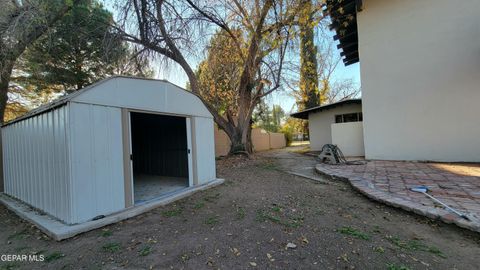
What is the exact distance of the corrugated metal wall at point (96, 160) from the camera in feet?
10.3

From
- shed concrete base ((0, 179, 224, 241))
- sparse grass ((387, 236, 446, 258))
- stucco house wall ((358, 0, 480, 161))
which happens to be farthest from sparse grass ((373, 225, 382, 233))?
stucco house wall ((358, 0, 480, 161))

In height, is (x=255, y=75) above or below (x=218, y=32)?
below

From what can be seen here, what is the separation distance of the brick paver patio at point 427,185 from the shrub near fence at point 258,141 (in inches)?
261

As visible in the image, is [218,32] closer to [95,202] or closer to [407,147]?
[95,202]

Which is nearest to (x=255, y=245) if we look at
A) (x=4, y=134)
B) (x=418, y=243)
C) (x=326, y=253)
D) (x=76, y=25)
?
(x=326, y=253)

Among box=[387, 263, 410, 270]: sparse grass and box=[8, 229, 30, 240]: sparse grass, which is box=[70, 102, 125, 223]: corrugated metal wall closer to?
box=[8, 229, 30, 240]: sparse grass

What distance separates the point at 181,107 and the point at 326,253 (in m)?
3.97

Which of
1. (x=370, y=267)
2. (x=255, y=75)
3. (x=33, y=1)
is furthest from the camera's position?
(x=255, y=75)

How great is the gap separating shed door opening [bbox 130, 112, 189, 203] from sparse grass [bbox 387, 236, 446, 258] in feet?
17.0

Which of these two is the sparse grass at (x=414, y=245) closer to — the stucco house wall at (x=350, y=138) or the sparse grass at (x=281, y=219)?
the sparse grass at (x=281, y=219)

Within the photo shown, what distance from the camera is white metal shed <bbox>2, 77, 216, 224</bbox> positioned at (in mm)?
→ 3156

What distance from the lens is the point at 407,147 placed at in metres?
7.32

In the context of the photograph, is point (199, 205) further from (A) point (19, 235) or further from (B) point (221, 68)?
(B) point (221, 68)

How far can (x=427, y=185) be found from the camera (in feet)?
14.2
